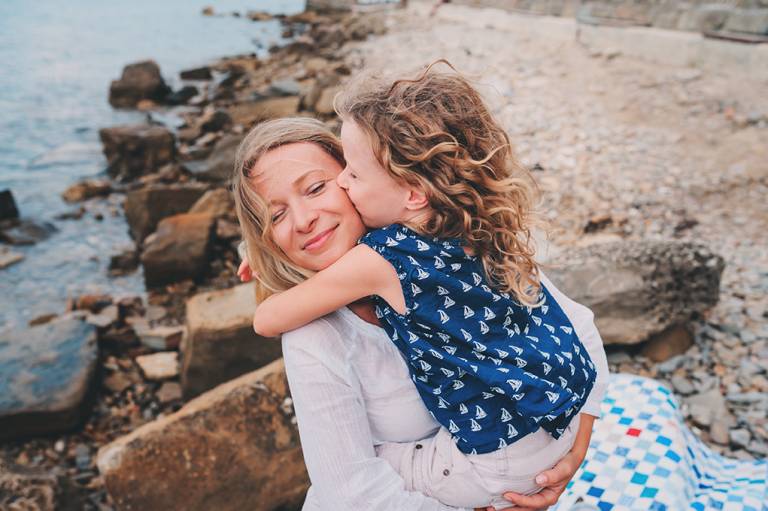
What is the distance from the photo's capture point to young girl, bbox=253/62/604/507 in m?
1.70

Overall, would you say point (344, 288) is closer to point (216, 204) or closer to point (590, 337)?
point (590, 337)

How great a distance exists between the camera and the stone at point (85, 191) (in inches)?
365

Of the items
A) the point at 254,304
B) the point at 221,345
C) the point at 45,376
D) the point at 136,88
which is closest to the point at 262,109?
Answer: the point at 136,88

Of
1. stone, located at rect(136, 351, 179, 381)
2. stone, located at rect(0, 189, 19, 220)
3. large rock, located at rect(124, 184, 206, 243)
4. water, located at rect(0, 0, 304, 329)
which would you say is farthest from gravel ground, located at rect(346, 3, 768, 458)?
stone, located at rect(0, 189, 19, 220)

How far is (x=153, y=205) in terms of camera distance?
297 inches

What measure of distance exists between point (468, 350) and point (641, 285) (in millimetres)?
→ 2529

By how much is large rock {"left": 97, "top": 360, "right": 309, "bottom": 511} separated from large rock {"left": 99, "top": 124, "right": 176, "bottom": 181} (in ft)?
25.9

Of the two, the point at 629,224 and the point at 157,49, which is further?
the point at 157,49

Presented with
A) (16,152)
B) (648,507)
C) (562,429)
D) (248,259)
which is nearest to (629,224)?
(648,507)

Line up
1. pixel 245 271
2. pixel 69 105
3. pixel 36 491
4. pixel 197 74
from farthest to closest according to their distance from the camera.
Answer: pixel 197 74 → pixel 69 105 → pixel 36 491 → pixel 245 271

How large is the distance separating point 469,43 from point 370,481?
1486 centimetres

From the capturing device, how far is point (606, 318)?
3869 millimetres

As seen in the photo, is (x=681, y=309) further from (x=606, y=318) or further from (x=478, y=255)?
(x=478, y=255)

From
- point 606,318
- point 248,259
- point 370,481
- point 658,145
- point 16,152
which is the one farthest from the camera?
point 16,152
